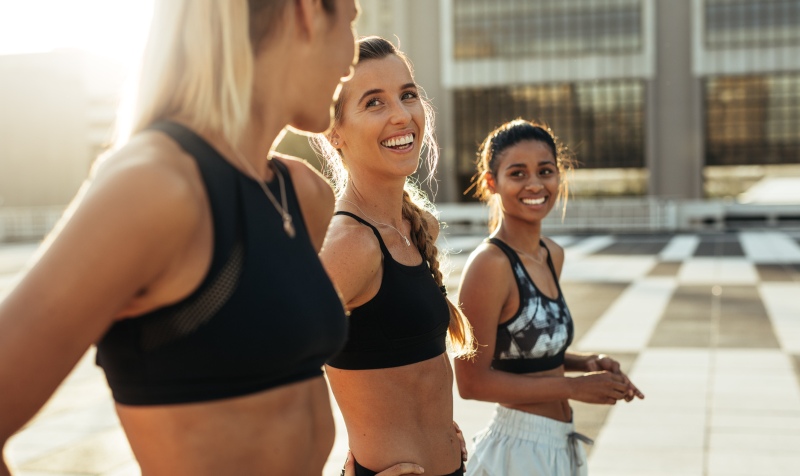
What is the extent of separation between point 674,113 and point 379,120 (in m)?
39.5

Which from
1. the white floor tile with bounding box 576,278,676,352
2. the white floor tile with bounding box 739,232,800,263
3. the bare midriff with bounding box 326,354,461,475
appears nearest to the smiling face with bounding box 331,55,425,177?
the bare midriff with bounding box 326,354,461,475

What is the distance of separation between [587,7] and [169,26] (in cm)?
4123

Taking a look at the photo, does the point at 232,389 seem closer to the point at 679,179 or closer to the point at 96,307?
the point at 96,307

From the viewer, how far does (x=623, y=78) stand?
40281 mm

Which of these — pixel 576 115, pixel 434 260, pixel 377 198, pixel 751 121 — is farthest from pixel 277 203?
pixel 751 121

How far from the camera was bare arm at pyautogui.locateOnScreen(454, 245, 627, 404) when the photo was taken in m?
2.78

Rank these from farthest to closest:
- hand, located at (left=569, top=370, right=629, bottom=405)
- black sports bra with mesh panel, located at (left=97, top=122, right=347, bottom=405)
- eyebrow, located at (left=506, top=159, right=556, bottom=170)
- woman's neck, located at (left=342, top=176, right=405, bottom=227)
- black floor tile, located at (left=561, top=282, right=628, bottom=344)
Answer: black floor tile, located at (left=561, top=282, right=628, bottom=344) → eyebrow, located at (left=506, top=159, right=556, bottom=170) → hand, located at (left=569, top=370, right=629, bottom=405) → woman's neck, located at (left=342, top=176, right=405, bottom=227) → black sports bra with mesh panel, located at (left=97, top=122, right=347, bottom=405)

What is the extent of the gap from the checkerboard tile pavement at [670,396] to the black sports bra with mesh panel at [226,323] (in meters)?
1.69

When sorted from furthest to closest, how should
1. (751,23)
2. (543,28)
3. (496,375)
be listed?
(543,28) < (751,23) < (496,375)

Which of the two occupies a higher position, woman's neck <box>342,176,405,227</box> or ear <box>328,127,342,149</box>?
ear <box>328,127,342,149</box>

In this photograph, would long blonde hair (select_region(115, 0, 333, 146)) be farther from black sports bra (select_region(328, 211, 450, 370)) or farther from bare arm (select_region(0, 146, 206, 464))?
black sports bra (select_region(328, 211, 450, 370))

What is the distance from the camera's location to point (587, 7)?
40531mm

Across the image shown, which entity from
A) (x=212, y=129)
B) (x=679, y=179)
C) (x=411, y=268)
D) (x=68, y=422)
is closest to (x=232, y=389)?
(x=212, y=129)

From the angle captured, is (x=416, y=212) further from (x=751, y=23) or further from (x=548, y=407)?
(x=751, y=23)
